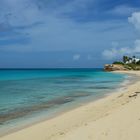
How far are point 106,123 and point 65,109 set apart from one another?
244 inches

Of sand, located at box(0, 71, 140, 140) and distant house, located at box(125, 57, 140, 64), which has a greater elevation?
distant house, located at box(125, 57, 140, 64)

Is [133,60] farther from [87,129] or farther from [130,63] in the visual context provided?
[87,129]

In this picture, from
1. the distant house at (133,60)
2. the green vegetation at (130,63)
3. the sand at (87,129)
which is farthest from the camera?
the distant house at (133,60)

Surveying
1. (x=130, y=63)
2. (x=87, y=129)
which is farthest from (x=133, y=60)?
(x=87, y=129)

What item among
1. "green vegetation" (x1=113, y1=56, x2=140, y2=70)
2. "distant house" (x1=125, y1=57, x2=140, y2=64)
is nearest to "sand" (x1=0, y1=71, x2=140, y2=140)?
"green vegetation" (x1=113, y1=56, x2=140, y2=70)

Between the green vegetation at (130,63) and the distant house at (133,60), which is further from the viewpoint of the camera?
the distant house at (133,60)

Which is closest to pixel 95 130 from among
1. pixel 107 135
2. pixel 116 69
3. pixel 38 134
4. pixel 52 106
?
pixel 107 135

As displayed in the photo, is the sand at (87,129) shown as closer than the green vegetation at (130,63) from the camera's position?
Yes

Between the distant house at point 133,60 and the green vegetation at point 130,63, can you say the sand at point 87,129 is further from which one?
the distant house at point 133,60

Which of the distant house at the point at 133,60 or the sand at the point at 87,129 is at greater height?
the distant house at the point at 133,60

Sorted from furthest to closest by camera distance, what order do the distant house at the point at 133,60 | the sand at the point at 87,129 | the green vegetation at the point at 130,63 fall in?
the distant house at the point at 133,60 < the green vegetation at the point at 130,63 < the sand at the point at 87,129

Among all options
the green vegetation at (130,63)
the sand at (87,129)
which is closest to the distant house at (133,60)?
the green vegetation at (130,63)

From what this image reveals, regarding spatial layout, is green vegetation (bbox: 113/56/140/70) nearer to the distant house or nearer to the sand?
the distant house

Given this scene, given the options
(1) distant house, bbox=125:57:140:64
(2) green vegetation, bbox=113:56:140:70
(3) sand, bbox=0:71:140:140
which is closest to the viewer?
(3) sand, bbox=0:71:140:140
